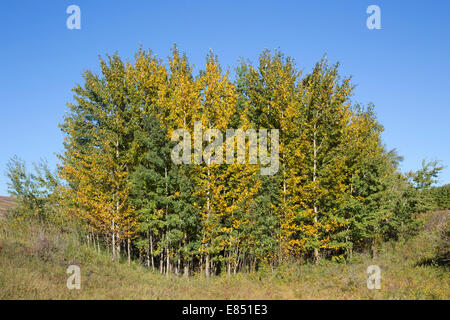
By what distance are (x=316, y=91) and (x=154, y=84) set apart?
12.2m

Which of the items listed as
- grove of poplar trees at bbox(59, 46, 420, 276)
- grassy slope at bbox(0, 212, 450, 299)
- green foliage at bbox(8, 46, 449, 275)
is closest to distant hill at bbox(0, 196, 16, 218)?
green foliage at bbox(8, 46, 449, 275)

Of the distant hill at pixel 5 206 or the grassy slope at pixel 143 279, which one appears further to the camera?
the distant hill at pixel 5 206

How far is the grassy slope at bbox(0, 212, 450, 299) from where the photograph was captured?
35.8 feet

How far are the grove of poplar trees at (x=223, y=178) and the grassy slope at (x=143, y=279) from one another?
2261 mm

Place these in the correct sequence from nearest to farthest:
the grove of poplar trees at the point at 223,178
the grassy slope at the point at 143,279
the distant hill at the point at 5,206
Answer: the grassy slope at the point at 143,279
the grove of poplar trees at the point at 223,178
the distant hill at the point at 5,206

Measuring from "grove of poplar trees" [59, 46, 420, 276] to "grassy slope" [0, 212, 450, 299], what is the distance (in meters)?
2.26

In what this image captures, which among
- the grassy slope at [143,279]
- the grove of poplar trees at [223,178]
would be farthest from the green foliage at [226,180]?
the grassy slope at [143,279]

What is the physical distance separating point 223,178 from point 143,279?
25.2 feet

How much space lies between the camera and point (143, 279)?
1524cm

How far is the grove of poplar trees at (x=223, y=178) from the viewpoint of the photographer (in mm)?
17719

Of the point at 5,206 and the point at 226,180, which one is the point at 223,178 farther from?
the point at 5,206

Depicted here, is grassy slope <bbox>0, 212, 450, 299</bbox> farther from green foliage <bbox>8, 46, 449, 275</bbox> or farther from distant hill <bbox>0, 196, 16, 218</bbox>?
distant hill <bbox>0, 196, 16, 218</bbox>

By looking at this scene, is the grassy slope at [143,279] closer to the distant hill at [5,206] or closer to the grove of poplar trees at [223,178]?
the grove of poplar trees at [223,178]

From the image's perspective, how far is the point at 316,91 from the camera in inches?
814
